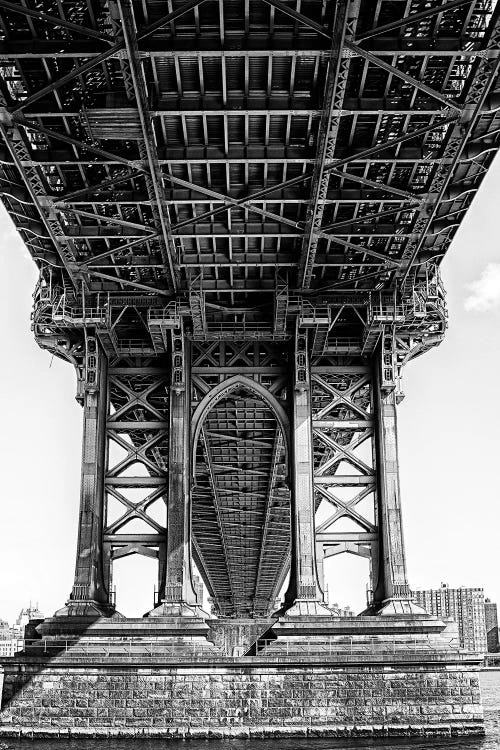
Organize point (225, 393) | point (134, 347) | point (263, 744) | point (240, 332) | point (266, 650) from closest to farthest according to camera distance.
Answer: point (263, 744) → point (266, 650) → point (240, 332) → point (134, 347) → point (225, 393)

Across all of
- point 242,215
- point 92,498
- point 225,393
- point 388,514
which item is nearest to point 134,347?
point 225,393

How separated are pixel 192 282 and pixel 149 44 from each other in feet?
53.1

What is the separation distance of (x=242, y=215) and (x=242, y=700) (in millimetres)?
20595

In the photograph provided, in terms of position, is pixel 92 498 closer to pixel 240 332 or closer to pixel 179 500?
pixel 179 500

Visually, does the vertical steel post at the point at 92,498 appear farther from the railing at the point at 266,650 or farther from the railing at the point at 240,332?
the railing at the point at 240,332

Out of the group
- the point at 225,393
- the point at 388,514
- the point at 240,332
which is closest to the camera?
the point at 388,514

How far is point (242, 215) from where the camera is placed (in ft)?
147

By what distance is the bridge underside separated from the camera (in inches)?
1325

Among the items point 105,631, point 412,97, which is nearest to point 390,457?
point 105,631

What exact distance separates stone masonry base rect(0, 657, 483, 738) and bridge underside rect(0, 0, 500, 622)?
382 cm

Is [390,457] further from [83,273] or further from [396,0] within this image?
[396,0]

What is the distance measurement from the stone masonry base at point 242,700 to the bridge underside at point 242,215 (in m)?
3.82

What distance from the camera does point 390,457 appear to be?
5025 cm

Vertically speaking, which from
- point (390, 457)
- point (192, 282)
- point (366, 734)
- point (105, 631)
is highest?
point (192, 282)
